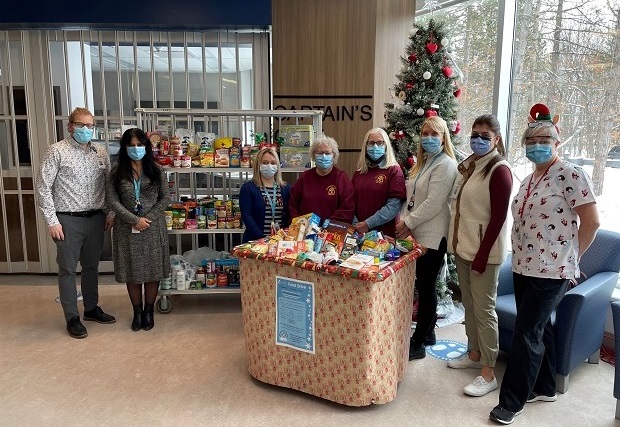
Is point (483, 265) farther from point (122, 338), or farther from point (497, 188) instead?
point (122, 338)

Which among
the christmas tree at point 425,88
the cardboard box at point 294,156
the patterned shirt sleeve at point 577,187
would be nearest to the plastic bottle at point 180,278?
the cardboard box at point 294,156

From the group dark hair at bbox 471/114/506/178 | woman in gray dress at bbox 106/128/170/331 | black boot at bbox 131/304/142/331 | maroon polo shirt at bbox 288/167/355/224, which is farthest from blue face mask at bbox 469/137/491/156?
black boot at bbox 131/304/142/331

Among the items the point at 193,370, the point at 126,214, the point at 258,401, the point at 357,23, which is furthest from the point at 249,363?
the point at 357,23

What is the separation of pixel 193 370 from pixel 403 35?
133 inches

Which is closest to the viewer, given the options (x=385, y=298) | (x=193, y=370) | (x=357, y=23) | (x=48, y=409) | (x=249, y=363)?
(x=385, y=298)

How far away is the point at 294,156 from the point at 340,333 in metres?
1.73

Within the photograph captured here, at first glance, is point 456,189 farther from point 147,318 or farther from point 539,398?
point 147,318

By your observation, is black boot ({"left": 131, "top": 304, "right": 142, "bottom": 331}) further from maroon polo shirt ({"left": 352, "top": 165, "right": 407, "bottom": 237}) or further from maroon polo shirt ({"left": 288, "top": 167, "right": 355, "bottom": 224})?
maroon polo shirt ({"left": 352, "top": 165, "right": 407, "bottom": 237})

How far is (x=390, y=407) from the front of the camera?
2.55 meters

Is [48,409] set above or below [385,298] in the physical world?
below

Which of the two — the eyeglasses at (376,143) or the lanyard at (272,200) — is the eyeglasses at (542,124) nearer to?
the eyeglasses at (376,143)

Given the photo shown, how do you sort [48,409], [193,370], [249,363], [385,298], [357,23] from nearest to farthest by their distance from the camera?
[385,298], [48,409], [249,363], [193,370], [357,23]

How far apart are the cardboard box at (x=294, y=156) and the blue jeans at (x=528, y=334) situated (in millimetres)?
1872

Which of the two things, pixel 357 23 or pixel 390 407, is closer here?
pixel 390 407
